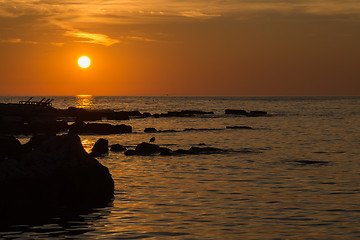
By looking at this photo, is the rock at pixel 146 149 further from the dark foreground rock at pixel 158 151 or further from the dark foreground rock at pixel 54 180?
the dark foreground rock at pixel 54 180

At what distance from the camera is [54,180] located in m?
23.7

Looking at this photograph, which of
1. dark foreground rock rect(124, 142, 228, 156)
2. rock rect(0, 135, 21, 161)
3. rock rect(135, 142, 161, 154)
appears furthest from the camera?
rock rect(135, 142, 161, 154)

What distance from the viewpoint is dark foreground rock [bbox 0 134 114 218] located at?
22.4 meters

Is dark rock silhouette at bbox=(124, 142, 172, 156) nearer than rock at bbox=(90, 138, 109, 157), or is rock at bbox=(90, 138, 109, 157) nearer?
dark rock silhouette at bbox=(124, 142, 172, 156)

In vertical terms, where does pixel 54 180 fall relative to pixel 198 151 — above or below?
above

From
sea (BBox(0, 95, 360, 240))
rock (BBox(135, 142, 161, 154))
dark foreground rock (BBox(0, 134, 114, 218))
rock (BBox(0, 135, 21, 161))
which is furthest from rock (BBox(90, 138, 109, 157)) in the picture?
dark foreground rock (BBox(0, 134, 114, 218))

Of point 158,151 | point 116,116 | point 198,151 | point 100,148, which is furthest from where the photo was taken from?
point 116,116

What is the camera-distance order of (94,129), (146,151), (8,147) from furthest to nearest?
1. (94,129)
2. (146,151)
3. (8,147)

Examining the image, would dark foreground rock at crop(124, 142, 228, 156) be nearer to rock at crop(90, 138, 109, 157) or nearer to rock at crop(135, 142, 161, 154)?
rock at crop(135, 142, 161, 154)

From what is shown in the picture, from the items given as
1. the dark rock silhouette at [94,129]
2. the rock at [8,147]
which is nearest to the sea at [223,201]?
the rock at [8,147]

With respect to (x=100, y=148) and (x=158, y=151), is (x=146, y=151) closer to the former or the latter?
(x=158, y=151)

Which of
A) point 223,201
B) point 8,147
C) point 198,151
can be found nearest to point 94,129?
point 198,151

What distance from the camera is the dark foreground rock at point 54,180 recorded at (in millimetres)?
22438

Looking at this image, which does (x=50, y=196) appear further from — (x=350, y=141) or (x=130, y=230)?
(x=350, y=141)
